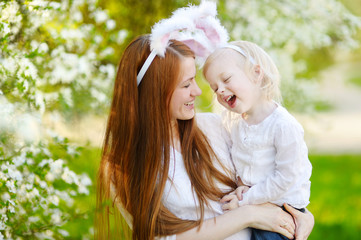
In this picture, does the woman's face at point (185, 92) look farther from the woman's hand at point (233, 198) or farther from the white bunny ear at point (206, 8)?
the woman's hand at point (233, 198)

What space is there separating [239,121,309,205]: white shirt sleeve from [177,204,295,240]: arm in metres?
0.09

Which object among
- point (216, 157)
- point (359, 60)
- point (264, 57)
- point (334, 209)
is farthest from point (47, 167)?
point (359, 60)

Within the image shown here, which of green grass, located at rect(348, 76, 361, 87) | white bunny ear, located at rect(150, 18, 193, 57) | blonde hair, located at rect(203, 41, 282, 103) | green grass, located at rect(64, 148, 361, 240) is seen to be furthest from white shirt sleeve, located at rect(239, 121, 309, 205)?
green grass, located at rect(348, 76, 361, 87)

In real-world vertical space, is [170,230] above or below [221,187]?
below

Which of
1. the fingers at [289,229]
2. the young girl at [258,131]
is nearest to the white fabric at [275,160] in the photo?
the young girl at [258,131]

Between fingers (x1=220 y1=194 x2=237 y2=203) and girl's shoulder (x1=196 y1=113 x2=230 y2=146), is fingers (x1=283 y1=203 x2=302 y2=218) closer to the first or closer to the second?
fingers (x1=220 y1=194 x2=237 y2=203)

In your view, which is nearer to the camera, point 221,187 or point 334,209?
point 221,187

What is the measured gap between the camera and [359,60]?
15.7 m

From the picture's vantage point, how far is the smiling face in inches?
84.7

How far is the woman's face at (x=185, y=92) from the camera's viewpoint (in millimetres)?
2227

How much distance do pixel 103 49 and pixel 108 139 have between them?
4.16ft

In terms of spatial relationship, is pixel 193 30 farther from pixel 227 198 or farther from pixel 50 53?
pixel 50 53

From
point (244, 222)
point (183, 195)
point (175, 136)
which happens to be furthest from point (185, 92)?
point (244, 222)

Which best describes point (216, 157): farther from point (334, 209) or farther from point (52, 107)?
point (334, 209)
